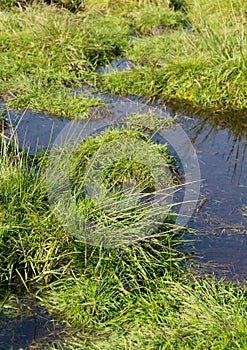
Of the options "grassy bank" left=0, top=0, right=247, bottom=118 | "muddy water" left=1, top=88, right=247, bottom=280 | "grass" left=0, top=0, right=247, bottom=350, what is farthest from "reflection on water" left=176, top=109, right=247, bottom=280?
"grassy bank" left=0, top=0, right=247, bottom=118

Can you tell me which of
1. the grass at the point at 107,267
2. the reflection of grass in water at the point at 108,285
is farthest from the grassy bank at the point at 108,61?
the reflection of grass in water at the point at 108,285

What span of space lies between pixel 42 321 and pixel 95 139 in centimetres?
260

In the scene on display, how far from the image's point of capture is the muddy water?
199 inches

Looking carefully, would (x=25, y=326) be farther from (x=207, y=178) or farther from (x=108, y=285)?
(x=207, y=178)

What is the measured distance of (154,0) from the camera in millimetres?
11727

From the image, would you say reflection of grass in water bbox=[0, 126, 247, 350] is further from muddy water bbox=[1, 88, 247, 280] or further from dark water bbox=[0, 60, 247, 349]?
muddy water bbox=[1, 88, 247, 280]

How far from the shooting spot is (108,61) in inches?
352

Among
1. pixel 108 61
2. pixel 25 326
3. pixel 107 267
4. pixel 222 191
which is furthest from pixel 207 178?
pixel 108 61

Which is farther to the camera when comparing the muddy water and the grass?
the muddy water

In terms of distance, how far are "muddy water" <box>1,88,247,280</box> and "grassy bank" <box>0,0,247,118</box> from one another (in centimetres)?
28

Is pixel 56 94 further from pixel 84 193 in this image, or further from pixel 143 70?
pixel 84 193

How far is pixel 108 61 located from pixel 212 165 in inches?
118

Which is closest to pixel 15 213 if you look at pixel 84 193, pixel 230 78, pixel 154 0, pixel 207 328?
pixel 84 193

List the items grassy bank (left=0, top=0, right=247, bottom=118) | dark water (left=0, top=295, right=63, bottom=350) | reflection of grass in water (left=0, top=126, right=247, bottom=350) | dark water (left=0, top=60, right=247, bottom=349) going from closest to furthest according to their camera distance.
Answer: reflection of grass in water (left=0, top=126, right=247, bottom=350), dark water (left=0, top=295, right=63, bottom=350), dark water (left=0, top=60, right=247, bottom=349), grassy bank (left=0, top=0, right=247, bottom=118)
